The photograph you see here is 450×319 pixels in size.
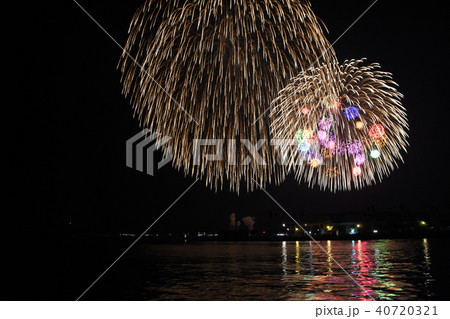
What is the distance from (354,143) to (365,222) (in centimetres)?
12596

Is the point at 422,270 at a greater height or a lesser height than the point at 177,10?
lesser

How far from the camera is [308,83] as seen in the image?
27828 mm

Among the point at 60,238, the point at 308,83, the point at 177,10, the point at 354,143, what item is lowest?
the point at 60,238

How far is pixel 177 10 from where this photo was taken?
22.4 meters
